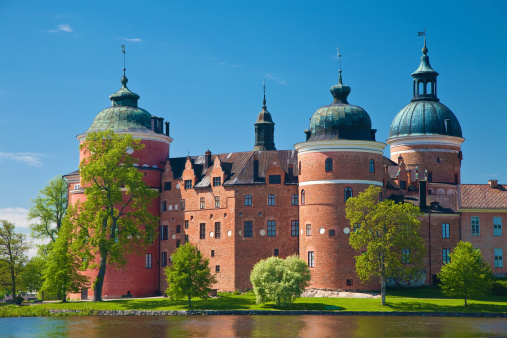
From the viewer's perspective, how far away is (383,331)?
58.2 meters

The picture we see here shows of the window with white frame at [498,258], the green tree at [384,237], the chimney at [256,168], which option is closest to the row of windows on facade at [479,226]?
the window with white frame at [498,258]

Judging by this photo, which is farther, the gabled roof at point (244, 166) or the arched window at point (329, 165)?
the gabled roof at point (244, 166)

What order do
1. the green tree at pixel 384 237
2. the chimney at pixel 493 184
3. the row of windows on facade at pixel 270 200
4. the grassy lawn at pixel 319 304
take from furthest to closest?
1. the chimney at pixel 493 184
2. the row of windows on facade at pixel 270 200
3. the green tree at pixel 384 237
4. the grassy lawn at pixel 319 304

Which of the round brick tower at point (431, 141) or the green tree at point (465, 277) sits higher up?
the round brick tower at point (431, 141)

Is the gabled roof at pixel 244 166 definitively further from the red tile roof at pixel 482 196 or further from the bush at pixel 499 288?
the bush at pixel 499 288

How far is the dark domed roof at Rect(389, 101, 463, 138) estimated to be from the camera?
9569 cm

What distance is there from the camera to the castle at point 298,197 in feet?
263

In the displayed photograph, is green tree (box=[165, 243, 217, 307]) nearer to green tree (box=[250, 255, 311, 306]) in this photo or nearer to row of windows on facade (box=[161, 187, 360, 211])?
green tree (box=[250, 255, 311, 306])

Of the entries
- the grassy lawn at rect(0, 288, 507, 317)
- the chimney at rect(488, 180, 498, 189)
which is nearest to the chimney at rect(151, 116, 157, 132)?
the grassy lawn at rect(0, 288, 507, 317)

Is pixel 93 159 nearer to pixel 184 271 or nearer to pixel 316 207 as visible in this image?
pixel 184 271

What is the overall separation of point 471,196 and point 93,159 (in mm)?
36789

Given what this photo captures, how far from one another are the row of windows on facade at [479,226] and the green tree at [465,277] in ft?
35.2

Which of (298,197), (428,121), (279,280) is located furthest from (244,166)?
(428,121)

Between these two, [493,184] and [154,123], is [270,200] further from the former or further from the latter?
[493,184]
